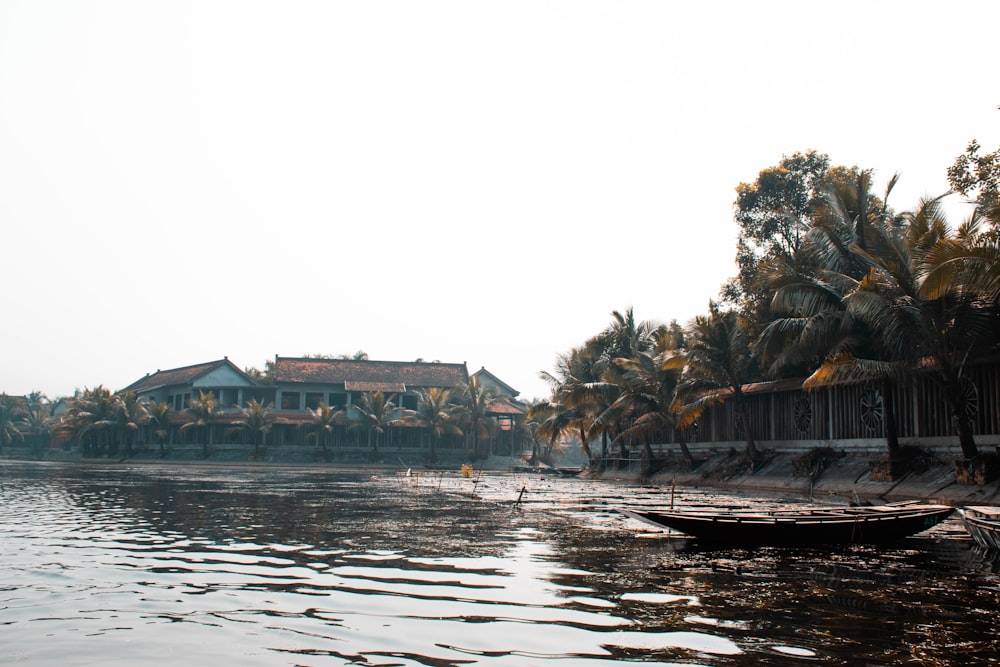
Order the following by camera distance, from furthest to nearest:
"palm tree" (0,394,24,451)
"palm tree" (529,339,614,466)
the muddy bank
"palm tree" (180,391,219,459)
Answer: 1. "palm tree" (0,394,24,451)
2. "palm tree" (180,391,219,459)
3. "palm tree" (529,339,614,466)
4. the muddy bank

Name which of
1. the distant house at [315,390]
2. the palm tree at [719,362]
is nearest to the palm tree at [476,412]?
the distant house at [315,390]

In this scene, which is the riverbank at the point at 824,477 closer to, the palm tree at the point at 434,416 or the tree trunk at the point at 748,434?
the tree trunk at the point at 748,434

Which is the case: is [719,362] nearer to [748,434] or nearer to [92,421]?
[748,434]

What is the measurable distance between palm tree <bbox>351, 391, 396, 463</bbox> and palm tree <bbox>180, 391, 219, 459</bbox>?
1079 centimetres

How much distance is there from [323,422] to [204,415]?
941 centimetres

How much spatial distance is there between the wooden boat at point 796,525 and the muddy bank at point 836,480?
11.3ft

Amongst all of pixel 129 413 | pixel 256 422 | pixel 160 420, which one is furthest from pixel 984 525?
pixel 129 413

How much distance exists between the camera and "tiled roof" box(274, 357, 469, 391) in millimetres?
68250

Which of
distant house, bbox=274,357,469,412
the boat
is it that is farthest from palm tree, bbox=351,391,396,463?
the boat

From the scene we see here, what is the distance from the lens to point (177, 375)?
73438 mm

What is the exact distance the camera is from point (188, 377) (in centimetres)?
7006

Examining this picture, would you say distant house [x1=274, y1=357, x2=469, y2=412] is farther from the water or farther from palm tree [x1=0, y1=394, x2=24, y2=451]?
the water

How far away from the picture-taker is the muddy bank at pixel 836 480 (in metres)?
19.1

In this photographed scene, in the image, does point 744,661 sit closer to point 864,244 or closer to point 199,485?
point 864,244
